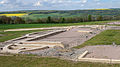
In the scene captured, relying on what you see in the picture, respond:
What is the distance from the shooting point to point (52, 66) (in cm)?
1211

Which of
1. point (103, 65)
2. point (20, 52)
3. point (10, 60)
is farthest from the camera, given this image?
point (20, 52)

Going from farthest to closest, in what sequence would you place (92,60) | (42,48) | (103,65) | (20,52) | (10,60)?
(42,48), (20,52), (10,60), (92,60), (103,65)

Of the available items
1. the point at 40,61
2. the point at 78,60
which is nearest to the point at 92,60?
the point at 78,60

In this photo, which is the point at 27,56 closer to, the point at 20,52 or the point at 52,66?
the point at 20,52

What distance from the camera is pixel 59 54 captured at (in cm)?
1502

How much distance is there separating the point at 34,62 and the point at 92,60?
431 centimetres

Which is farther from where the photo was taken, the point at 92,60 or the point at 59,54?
the point at 59,54

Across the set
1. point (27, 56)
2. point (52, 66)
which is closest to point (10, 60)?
point (27, 56)

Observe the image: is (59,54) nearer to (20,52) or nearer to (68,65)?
(68,65)

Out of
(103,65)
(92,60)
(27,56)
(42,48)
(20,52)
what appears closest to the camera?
(103,65)

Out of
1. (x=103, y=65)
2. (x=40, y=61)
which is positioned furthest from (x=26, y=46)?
(x=103, y=65)

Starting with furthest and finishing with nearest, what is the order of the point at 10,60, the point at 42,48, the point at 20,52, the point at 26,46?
the point at 26,46 < the point at 42,48 < the point at 20,52 < the point at 10,60

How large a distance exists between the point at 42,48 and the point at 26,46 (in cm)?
248

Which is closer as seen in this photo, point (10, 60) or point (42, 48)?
point (10, 60)
